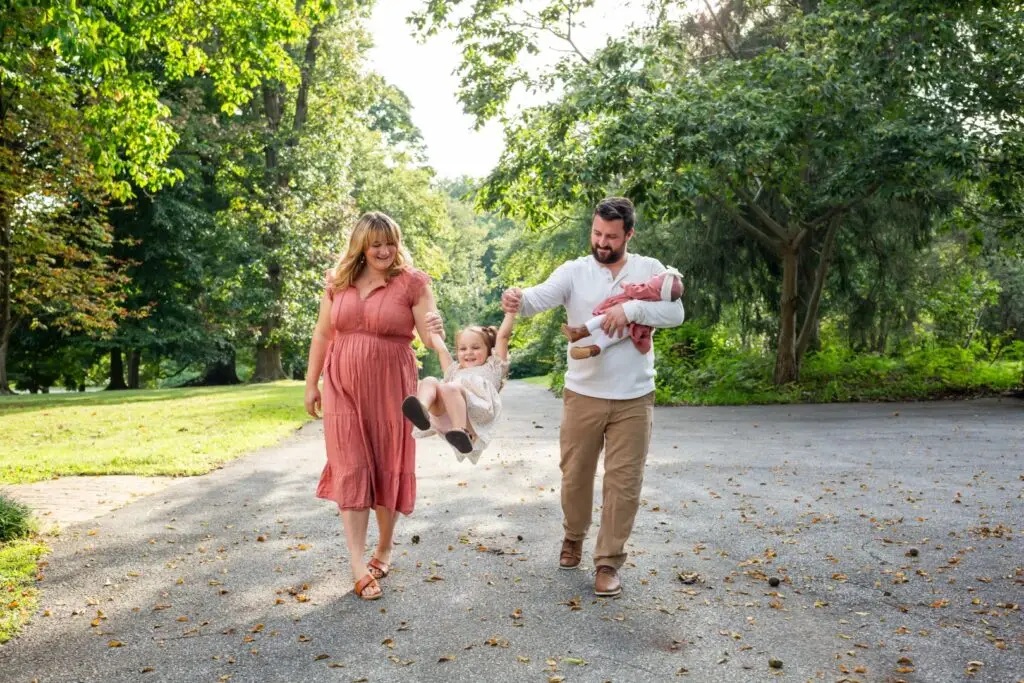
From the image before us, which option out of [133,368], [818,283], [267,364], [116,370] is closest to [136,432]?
[818,283]

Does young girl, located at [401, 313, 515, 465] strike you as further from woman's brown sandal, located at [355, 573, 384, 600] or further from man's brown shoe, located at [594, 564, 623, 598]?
man's brown shoe, located at [594, 564, 623, 598]

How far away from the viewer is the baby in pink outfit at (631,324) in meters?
4.91

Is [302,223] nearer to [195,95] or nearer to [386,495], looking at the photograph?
[195,95]

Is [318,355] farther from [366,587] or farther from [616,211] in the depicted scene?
[616,211]

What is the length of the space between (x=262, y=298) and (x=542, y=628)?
26.2 meters

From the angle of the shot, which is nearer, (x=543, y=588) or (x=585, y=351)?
(x=585, y=351)

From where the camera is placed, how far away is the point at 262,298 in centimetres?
2919

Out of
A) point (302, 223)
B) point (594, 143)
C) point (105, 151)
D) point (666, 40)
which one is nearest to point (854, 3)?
point (666, 40)

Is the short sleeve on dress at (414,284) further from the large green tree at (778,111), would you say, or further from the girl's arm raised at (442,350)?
the large green tree at (778,111)

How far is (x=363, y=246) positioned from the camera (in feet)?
16.9

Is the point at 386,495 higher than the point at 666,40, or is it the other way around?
the point at 666,40

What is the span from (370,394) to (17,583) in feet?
7.74

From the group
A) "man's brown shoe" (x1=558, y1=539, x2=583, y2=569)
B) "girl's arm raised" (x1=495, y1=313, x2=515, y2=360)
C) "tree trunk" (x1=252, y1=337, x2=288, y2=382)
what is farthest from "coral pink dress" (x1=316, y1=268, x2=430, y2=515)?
"tree trunk" (x1=252, y1=337, x2=288, y2=382)

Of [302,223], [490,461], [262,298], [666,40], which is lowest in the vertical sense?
[490,461]
